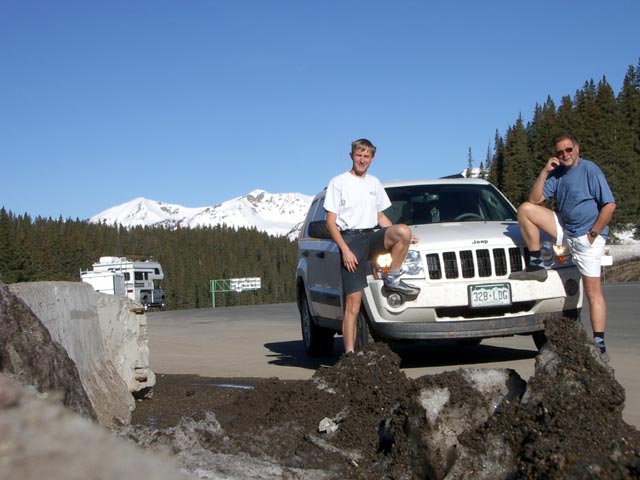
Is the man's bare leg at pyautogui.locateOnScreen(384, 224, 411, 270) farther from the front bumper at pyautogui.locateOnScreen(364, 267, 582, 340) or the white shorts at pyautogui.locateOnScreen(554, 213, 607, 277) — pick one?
the white shorts at pyautogui.locateOnScreen(554, 213, 607, 277)

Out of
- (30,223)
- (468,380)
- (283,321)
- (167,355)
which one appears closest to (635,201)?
(283,321)

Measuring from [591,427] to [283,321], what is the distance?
14.2 m

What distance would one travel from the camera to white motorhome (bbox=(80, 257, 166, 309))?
58.3 metres

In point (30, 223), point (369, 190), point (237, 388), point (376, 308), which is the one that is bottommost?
point (237, 388)

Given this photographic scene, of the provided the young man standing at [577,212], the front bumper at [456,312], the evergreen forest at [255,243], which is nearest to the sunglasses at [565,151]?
the young man standing at [577,212]

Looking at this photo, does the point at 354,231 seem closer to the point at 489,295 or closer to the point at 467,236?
the point at 467,236

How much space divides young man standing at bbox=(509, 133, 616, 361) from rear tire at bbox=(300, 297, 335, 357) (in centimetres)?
302

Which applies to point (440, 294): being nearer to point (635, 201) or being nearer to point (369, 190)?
point (369, 190)

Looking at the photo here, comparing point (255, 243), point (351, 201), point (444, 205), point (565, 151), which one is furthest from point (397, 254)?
point (255, 243)

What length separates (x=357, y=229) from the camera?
7043 mm

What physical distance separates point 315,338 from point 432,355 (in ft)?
4.40

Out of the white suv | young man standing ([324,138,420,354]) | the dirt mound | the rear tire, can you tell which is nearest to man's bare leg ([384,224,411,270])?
young man standing ([324,138,420,354])

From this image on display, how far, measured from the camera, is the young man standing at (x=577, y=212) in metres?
6.83

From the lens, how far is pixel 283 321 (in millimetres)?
17016
